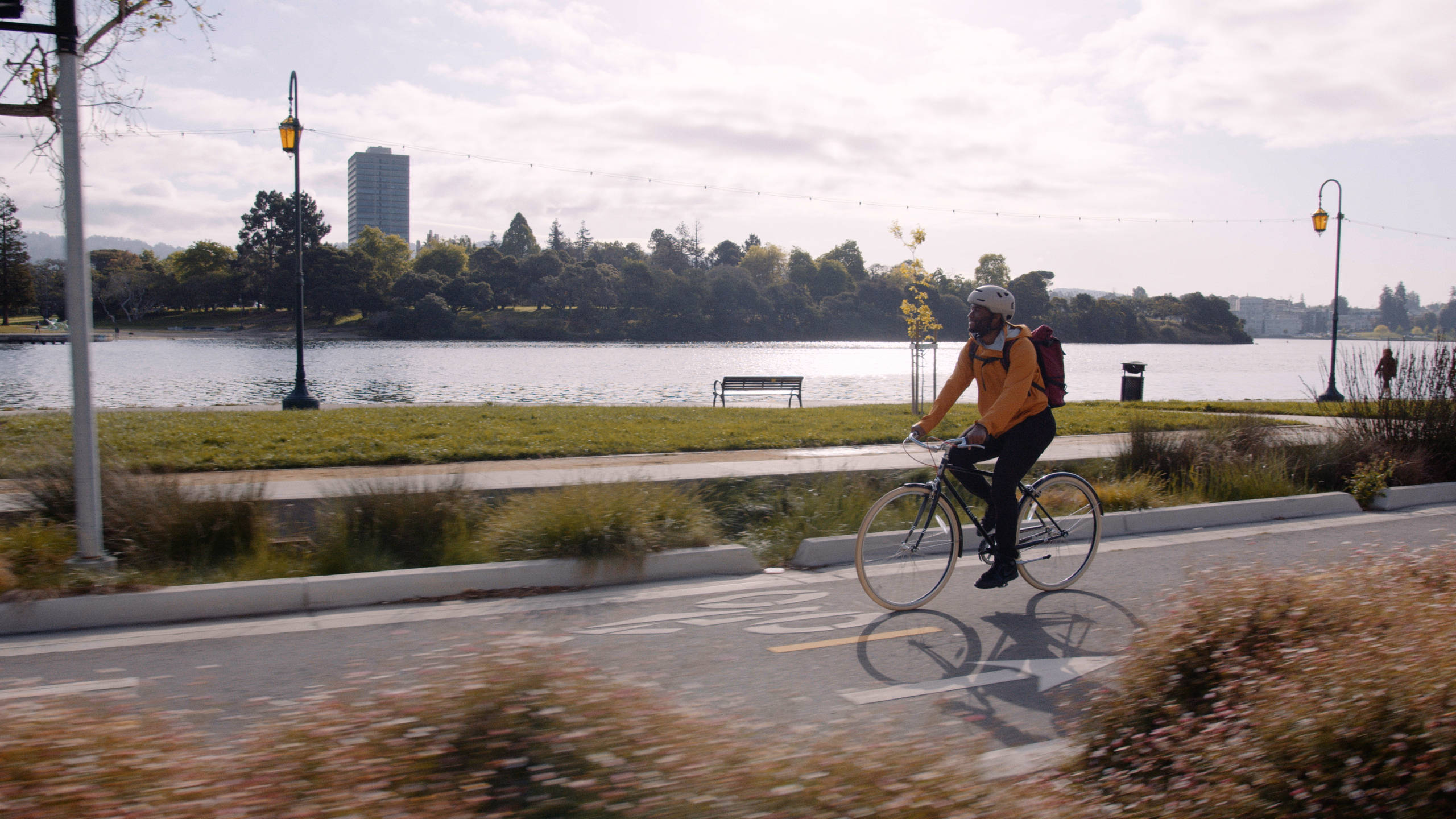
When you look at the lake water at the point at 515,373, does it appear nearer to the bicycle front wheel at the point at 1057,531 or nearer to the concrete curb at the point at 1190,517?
the concrete curb at the point at 1190,517

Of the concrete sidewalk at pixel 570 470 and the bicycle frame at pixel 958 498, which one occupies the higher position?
the bicycle frame at pixel 958 498

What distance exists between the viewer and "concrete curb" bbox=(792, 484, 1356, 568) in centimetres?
766

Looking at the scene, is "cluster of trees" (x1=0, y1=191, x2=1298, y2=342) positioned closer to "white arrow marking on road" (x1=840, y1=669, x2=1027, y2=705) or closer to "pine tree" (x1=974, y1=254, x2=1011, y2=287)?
"pine tree" (x1=974, y1=254, x2=1011, y2=287)

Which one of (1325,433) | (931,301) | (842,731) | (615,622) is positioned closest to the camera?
(842,731)

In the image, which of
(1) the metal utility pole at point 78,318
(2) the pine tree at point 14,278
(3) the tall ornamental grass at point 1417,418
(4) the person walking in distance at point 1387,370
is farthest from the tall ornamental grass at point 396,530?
(2) the pine tree at point 14,278

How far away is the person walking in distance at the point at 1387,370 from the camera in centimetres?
1220

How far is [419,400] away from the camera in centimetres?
2989

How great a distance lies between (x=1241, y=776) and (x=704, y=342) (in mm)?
103235

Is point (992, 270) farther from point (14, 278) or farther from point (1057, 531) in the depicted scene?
point (14, 278)

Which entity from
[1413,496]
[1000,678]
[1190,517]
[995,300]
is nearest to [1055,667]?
[1000,678]

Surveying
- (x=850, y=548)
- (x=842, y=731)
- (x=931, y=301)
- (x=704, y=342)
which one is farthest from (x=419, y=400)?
(x=704, y=342)

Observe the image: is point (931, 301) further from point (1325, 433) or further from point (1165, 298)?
point (1165, 298)

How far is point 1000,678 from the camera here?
487 centimetres

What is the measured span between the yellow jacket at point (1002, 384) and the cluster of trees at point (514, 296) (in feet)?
242
